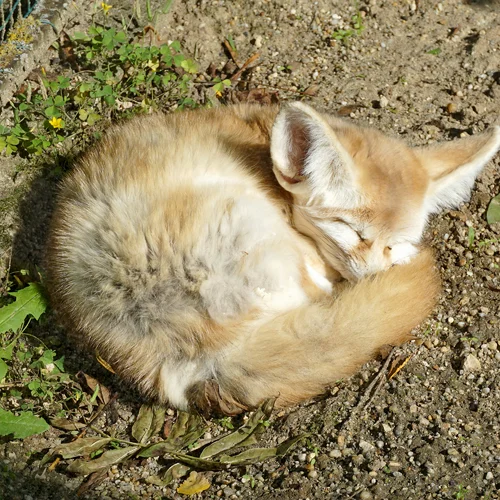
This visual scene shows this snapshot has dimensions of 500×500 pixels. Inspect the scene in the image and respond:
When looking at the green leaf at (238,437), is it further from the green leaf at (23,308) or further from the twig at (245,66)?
the twig at (245,66)

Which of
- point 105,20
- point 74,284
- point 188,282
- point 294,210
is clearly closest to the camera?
point 188,282

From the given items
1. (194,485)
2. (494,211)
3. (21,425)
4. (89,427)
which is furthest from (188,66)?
(194,485)

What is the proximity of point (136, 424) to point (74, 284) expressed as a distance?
0.77m

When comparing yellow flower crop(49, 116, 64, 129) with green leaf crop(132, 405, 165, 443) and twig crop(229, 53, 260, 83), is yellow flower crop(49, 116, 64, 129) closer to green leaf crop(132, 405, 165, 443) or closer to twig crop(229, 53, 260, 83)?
twig crop(229, 53, 260, 83)

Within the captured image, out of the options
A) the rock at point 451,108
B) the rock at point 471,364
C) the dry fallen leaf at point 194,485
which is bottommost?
the dry fallen leaf at point 194,485

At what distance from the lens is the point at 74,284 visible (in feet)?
10.4

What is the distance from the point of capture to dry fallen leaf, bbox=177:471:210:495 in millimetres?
3059

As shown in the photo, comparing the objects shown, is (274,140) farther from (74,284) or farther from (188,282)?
(74,284)

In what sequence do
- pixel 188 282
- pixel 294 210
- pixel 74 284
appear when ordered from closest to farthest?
1. pixel 188 282
2. pixel 74 284
3. pixel 294 210

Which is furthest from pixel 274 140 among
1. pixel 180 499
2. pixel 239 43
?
pixel 239 43

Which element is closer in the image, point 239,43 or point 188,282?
point 188,282

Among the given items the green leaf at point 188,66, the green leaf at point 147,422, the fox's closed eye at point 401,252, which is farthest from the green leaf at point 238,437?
the green leaf at point 188,66

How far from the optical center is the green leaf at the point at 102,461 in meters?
3.14

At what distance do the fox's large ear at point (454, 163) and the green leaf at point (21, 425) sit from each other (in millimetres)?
2204
